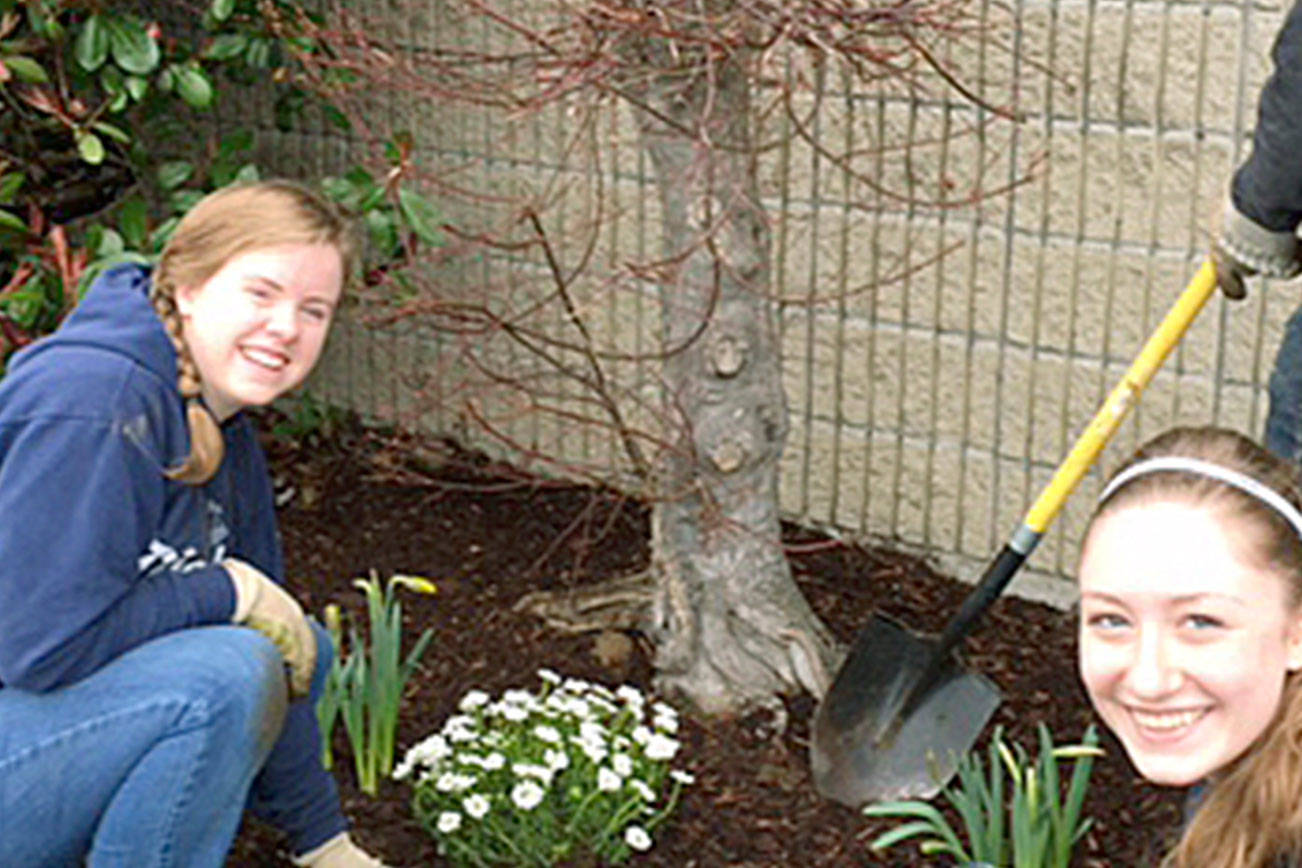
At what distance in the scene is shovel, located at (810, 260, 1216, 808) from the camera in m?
3.83

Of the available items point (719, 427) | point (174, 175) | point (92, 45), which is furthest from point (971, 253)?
point (92, 45)

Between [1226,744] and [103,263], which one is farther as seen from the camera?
[103,263]

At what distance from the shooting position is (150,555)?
10.3ft

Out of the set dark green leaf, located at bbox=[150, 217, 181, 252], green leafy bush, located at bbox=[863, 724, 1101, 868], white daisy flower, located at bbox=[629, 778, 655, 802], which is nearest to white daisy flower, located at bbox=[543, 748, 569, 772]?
white daisy flower, located at bbox=[629, 778, 655, 802]

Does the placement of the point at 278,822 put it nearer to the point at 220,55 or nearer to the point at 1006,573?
the point at 1006,573

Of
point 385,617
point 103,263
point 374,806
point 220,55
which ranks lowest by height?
point 374,806

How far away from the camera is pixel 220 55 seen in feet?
15.7

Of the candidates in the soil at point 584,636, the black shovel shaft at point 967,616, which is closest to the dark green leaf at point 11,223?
the soil at point 584,636

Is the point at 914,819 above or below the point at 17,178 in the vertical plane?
below

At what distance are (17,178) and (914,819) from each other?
2076 millimetres

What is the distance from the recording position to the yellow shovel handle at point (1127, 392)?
135 inches

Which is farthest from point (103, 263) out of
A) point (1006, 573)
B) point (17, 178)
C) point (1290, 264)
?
point (1290, 264)

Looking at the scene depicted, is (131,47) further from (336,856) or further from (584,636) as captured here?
(336,856)

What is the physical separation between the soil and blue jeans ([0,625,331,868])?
0.55m
